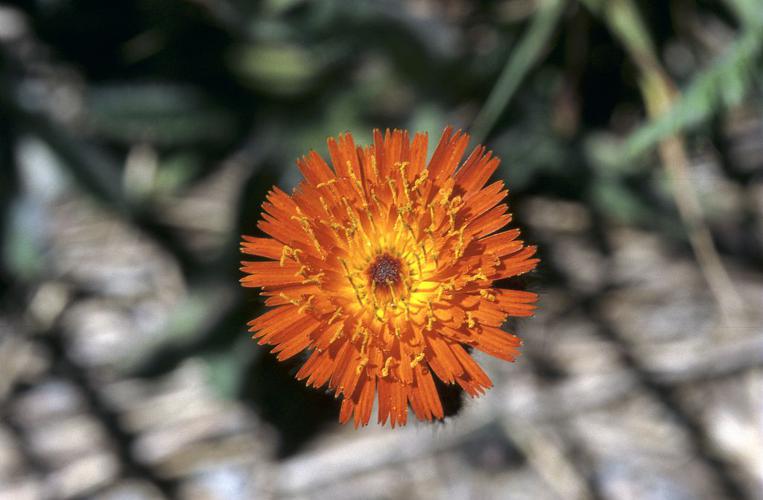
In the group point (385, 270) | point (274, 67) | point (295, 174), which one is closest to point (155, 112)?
point (274, 67)

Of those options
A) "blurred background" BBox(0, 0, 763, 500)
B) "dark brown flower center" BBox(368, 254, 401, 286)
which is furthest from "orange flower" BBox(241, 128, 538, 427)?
"blurred background" BBox(0, 0, 763, 500)

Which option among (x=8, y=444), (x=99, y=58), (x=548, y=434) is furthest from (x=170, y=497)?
Result: (x=99, y=58)

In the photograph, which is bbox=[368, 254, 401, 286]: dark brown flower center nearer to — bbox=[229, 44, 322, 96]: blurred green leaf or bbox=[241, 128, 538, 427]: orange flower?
bbox=[241, 128, 538, 427]: orange flower

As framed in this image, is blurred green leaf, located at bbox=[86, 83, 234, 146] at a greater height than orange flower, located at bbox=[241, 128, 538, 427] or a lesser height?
greater

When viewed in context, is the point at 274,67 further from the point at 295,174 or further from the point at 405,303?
the point at 405,303

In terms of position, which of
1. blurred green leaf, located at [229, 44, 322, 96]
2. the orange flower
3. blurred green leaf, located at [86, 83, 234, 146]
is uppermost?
blurred green leaf, located at [229, 44, 322, 96]

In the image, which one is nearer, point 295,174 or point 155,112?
point 295,174
